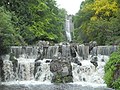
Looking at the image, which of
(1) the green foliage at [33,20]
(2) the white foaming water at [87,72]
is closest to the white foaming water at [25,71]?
(2) the white foaming water at [87,72]

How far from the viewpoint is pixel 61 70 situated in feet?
74.0

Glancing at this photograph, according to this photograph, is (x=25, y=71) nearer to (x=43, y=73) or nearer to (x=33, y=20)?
(x=43, y=73)

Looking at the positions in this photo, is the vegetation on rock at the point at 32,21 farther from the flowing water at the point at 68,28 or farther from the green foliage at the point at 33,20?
the flowing water at the point at 68,28

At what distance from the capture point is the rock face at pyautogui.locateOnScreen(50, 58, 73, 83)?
22.3m

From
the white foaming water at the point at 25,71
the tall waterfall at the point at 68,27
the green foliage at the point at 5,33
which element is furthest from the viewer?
the tall waterfall at the point at 68,27

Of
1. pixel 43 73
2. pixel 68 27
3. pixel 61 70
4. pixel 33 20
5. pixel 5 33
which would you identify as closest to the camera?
pixel 61 70

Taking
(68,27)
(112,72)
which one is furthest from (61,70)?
(68,27)

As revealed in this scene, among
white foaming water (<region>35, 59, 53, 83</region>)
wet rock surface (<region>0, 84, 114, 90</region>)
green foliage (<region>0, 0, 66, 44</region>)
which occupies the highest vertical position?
green foliage (<region>0, 0, 66, 44</region>)

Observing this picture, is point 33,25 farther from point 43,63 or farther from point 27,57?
point 43,63

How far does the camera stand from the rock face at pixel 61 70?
22.3 metres

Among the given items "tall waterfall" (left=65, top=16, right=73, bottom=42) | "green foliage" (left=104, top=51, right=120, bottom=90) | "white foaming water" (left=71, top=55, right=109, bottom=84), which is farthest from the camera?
"tall waterfall" (left=65, top=16, right=73, bottom=42)

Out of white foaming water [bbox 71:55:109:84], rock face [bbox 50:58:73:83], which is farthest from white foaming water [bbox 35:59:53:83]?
white foaming water [bbox 71:55:109:84]

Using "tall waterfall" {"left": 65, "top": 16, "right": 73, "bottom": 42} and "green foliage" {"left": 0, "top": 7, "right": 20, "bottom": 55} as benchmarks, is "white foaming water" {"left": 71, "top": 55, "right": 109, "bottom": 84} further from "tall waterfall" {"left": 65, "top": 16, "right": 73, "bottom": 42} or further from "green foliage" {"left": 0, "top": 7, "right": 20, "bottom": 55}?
"tall waterfall" {"left": 65, "top": 16, "right": 73, "bottom": 42}

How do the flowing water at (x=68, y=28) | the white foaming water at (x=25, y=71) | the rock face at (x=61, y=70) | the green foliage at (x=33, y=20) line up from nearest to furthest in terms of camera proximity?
the rock face at (x=61, y=70) → the white foaming water at (x=25, y=71) → the green foliage at (x=33, y=20) → the flowing water at (x=68, y=28)
